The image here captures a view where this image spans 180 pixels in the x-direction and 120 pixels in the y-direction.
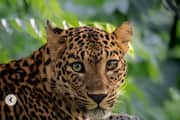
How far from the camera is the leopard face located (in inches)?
42.1

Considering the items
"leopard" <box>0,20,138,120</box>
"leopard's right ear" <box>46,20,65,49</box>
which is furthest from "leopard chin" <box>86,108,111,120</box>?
"leopard's right ear" <box>46,20,65,49</box>

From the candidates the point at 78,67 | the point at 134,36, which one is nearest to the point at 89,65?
the point at 78,67

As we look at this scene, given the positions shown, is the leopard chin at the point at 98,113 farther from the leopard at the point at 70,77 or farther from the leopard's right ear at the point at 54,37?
the leopard's right ear at the point at 54,37

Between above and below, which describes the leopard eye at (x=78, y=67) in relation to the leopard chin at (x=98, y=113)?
above

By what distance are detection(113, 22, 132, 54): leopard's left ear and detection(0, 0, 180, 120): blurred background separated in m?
0.06

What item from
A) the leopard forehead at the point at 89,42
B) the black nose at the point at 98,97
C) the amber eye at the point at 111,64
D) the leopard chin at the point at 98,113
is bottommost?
the leopard chin at the point at 98,113

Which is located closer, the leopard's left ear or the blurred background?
the leopard's left ear

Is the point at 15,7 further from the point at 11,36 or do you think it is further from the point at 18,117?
the point at 18,117

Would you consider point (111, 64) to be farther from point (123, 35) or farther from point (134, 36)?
point (134, 36)

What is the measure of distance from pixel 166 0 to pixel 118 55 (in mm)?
437

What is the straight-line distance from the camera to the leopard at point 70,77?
1073 mm

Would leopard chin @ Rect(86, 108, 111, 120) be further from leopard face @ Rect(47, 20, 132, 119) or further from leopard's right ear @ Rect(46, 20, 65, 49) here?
leopard's right ear @ Rect(46, 20, 65, 49)

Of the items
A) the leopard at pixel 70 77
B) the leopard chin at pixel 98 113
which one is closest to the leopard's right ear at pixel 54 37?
the leopard at pixel 70 77

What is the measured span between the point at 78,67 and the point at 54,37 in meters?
0.05
